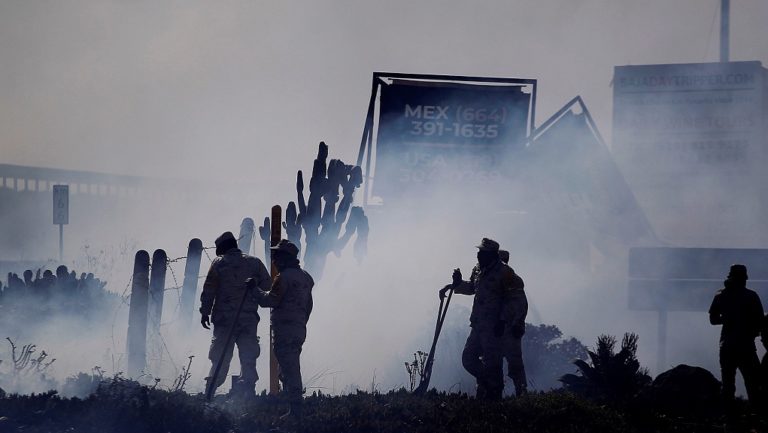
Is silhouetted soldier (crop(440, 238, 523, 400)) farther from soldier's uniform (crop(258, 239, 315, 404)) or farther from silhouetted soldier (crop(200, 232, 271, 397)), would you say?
silhouetted soldier (crop(200, 232, 271, 397))

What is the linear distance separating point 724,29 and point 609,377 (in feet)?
151

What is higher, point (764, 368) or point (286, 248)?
point (286, 248)

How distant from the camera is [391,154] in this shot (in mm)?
26781

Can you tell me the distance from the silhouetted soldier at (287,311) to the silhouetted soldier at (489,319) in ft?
7.20

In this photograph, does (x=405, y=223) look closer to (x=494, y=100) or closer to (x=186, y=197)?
(x=494, y=100)

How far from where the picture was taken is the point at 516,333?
12.7m

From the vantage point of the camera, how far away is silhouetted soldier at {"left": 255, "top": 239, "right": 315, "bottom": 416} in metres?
11.9

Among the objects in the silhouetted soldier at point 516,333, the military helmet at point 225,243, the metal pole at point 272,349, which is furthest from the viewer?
the metal pole at point 272,349

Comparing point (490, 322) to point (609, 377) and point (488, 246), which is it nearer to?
point (488, 246)

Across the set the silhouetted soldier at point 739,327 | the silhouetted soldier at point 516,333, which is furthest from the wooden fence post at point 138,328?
the silhouetted soldier at point 739,327

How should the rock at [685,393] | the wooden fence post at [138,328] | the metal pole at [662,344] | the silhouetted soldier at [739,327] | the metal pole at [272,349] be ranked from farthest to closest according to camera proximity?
1. the metal pole at [662,344]
2. the wooden fence post at [138,328]
3. the metal pole at [272,349]
4. the silhouetted soldier at [739,327]
5. the rock at [685,393]

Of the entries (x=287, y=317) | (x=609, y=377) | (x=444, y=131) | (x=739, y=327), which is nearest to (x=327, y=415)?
(x=287, y=317)

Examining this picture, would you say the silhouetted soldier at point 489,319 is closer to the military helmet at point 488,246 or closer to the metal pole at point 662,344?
the military helmet at point 488,246

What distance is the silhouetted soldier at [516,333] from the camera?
12.7m
